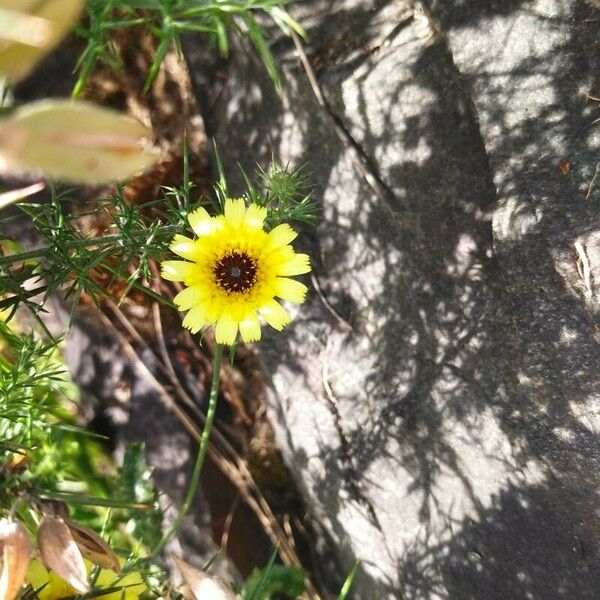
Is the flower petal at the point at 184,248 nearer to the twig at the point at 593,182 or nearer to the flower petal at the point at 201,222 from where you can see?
the flower petal at the point at 201,222

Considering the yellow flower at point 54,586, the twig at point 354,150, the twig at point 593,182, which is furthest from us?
the twig at point 354,150

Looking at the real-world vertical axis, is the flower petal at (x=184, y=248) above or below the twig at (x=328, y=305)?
below

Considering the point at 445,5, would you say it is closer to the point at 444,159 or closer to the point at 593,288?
the point at 444,159

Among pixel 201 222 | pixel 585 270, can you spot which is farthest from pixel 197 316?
pixel 585 270

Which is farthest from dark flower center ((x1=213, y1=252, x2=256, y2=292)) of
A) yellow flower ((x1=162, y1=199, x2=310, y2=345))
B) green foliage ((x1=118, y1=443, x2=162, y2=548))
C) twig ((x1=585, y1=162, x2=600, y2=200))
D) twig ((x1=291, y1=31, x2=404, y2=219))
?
green foliage ((x1=118, y1=443, x2=162, y2=548))

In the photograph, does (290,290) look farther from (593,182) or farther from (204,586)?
(593,182)

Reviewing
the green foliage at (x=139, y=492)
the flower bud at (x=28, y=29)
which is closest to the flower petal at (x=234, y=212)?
the flower bud at (x=28, y=29)
